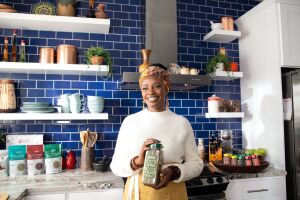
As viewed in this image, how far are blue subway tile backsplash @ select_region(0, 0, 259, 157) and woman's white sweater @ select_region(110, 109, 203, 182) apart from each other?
1244 millimetres

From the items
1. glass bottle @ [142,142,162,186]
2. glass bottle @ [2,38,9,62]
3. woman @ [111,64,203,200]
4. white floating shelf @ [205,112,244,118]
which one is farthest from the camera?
white floating shelf @ [205,112,244,118]

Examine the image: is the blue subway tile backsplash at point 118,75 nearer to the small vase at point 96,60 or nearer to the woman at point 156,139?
the small vase at point 96,60

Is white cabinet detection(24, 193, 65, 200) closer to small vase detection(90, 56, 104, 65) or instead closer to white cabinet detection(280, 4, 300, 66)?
small vase detection(90, 56, 104, 65)

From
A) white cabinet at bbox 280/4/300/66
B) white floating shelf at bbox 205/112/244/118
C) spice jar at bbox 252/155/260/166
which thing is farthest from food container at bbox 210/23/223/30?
spice jar at bbox 252/155/260/166

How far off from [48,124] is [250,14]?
235 centimetres

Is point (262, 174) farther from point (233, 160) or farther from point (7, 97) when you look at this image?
point (7, 97)

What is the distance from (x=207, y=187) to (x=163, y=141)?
891 mm

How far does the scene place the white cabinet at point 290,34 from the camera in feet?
7.73

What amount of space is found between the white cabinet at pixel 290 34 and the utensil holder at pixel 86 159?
1.92 metres

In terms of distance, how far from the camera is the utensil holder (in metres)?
2.26

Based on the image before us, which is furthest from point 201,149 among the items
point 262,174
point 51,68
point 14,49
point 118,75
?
point 14,49

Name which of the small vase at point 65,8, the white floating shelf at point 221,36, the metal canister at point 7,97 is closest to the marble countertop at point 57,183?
Result: the metal canister at point 7,97

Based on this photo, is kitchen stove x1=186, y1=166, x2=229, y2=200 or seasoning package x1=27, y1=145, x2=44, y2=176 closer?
kitchen stove x1=186, y1=166, x2=229, y2=200

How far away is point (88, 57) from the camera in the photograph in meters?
2.33
